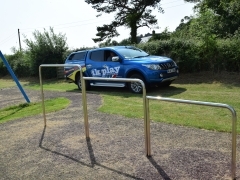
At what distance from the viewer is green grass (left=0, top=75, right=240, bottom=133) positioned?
5337 mm

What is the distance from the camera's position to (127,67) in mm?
9422

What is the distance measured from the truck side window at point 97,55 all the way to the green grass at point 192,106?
57.9 inches

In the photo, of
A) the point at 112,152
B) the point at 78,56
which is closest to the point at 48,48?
the point at 78,56

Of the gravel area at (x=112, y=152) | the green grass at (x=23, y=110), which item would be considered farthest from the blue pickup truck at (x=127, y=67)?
the gravel area at (x=112, y=152)

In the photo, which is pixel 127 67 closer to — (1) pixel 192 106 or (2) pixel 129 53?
(2) pixel 129 53

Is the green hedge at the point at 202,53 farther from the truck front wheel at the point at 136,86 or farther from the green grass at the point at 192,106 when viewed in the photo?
the truck front wheel at the point at 136,86

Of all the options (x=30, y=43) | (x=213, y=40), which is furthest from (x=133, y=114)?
(x=30, y=43)

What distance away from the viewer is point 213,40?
36.2 ft

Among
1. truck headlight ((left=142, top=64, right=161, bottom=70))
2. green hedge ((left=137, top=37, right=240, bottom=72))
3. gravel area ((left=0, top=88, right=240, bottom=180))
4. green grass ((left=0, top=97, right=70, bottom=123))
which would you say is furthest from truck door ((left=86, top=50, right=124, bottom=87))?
gravel area ((left=0, top=88, right=240, bottom=180))

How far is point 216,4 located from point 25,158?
15217 mm

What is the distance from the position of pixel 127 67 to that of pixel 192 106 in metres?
3.38

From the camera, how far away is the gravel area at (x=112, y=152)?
3430 millimetres

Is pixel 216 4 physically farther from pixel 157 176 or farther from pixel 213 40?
pixel 157 176

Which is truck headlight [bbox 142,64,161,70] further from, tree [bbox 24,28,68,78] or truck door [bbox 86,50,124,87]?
tree [bbox 24,28,68,78]
